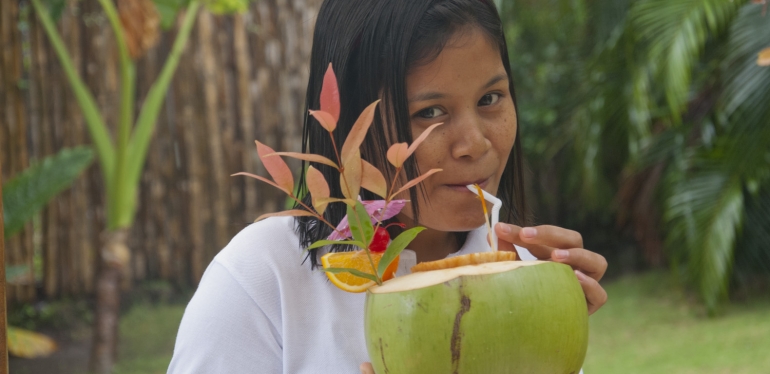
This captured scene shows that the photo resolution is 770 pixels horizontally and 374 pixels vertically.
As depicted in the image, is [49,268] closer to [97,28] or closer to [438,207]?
[97,28]

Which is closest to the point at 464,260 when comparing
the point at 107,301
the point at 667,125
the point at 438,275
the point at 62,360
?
the point at 438,275

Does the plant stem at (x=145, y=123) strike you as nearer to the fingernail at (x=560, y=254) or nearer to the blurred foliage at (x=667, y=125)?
the blurred foliage at (x=667, y=125)

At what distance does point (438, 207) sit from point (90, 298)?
3730 millimetres

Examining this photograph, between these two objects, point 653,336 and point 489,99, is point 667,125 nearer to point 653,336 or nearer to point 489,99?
point 653,336

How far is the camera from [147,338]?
12.9 ft

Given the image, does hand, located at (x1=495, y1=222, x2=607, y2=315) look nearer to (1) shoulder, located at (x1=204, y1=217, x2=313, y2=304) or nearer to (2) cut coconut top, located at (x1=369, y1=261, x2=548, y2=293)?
(2) cut coconut top, located at (x1=369, y1=261, x2=548, y2=293)

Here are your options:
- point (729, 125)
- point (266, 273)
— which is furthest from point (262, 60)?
point (266, 273)

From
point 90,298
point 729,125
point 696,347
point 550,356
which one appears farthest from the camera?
point 90,298

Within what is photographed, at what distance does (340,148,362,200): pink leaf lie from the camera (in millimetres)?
596

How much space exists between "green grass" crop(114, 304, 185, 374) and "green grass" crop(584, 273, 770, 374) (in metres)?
1.99

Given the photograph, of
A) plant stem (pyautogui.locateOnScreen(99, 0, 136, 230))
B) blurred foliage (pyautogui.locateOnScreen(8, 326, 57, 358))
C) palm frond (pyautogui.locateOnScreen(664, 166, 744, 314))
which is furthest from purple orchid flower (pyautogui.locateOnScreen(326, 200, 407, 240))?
palm frond (pyautogui.locateOnScreen(664, 166, 744, 314))

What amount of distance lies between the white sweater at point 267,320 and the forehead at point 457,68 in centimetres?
25

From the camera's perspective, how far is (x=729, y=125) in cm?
378

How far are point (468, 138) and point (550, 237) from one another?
13cm
